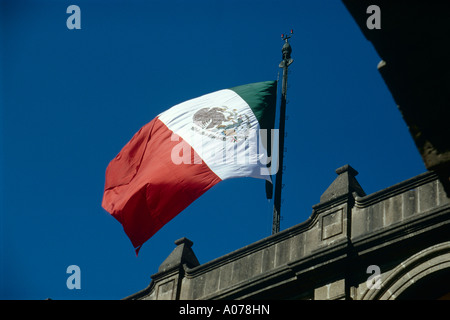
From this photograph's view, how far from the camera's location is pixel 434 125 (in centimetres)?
425

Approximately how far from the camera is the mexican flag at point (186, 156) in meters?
14.2

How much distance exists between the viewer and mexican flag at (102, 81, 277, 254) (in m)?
14.2

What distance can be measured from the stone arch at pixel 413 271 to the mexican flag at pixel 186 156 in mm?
4027

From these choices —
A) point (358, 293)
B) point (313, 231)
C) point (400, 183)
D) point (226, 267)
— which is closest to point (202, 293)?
point (226, 267)

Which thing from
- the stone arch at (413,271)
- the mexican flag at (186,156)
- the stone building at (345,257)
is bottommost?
the stone arch at (413,271)

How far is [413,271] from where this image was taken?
10.7 m

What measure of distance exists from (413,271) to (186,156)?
5.92 m

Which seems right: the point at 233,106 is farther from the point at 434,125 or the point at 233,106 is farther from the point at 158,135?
the point at 434,125

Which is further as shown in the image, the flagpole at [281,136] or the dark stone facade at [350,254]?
the flagpole at [281,136]

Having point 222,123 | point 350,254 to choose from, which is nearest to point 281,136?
point 222,123

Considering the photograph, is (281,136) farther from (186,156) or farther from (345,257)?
(345,257)

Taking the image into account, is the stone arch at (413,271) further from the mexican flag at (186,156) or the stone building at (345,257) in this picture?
the mexican flag at (186,156)

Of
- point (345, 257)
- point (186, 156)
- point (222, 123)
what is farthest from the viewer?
point (222, 123)

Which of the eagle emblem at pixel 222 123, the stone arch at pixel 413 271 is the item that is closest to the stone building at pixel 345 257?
the stone arch at pixel 413 271
